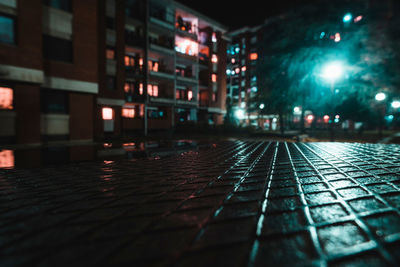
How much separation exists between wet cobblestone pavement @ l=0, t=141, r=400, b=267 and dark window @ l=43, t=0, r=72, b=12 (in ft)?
44.8

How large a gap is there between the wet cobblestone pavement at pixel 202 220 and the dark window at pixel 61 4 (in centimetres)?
1364

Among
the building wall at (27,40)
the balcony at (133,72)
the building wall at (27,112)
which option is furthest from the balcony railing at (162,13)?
the building wall at (27,112)

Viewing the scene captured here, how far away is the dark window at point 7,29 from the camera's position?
10.7 metres

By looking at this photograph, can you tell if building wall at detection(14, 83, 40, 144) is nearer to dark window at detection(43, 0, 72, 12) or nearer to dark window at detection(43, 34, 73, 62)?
dark window at detection(43, 34, 73, 62)

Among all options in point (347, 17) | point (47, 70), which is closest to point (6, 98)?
point (47, 70)

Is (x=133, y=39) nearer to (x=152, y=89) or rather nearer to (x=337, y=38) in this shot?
(x=152, y=89)

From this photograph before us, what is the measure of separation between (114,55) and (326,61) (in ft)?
60.6

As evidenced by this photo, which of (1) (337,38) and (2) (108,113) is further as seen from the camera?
(2) (108,113)

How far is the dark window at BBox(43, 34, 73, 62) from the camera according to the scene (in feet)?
41.2

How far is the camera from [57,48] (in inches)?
507

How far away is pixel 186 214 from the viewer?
248 cm

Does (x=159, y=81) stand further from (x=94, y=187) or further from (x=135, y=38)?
(x=94, y=187)

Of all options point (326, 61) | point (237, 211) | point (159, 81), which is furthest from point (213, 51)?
point (237, 211)

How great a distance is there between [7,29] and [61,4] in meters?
3.85
